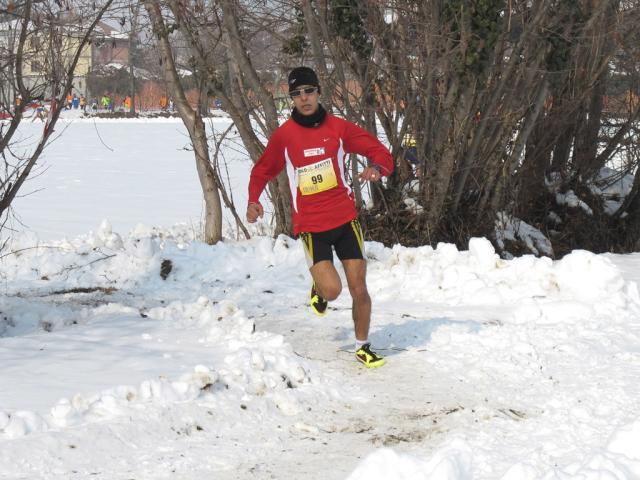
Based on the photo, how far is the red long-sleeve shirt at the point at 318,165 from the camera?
19.9 ft

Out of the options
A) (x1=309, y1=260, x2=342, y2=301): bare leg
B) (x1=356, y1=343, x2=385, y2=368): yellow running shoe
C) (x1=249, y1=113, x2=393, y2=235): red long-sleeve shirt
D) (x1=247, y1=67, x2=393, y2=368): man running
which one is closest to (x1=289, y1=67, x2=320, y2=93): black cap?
(x1=247, y1=67, x2=393, y2=368): man running

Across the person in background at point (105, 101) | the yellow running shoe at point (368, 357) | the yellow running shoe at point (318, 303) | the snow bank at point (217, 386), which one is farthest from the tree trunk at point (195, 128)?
the person in background at point (105, 101)

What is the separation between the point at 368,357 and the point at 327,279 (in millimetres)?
556

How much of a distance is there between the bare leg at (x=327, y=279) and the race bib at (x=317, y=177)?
48cm

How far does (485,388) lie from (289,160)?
1826 millimetres

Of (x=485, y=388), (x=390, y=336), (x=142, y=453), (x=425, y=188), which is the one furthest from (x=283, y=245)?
(x=142, y=453)

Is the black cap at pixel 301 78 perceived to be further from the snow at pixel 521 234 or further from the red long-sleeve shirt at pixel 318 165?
the snow at pixel 521 234

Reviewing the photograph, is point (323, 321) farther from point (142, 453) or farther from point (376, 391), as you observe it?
point (142, 453)

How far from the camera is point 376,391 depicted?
570cm

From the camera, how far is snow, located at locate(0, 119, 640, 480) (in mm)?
4441

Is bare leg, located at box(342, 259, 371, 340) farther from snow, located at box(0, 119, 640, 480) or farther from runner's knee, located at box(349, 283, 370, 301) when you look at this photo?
snow, located at box(0, 119, 640, 480)

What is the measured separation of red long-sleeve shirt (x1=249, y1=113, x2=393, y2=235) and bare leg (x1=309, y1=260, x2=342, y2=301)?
0.24 m

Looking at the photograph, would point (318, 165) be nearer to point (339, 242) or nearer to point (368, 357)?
point (339, 242)

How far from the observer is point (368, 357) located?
6.21 m
